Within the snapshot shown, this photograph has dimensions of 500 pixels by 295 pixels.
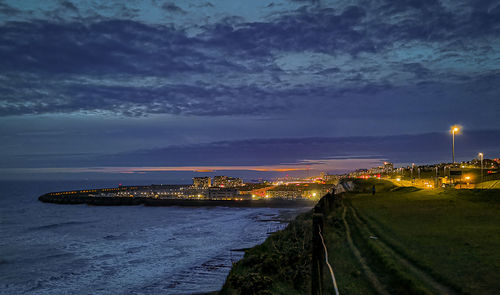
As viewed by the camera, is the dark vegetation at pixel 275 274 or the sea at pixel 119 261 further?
the sea at pixel 119 261

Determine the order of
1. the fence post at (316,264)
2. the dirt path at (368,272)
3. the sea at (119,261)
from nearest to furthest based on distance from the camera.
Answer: the fence post at (316,264), the dirt path at (368,272), the sea at (119,261)

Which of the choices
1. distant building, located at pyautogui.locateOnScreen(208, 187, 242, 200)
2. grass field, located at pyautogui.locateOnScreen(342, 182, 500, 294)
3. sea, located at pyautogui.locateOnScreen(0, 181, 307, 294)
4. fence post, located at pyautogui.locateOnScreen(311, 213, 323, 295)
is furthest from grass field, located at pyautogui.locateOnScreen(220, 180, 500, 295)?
distant building, located at pyautogui.locateOnScreen(208, 187, 242, 200)

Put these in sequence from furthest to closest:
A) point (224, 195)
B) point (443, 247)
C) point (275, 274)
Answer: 1. point (224, 195)
2. point (275, 274)
3. point (443, 247)

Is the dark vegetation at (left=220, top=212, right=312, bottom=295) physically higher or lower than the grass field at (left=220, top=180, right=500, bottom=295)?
lower

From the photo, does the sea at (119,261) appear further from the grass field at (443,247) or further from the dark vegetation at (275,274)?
the grass field at (443,247)

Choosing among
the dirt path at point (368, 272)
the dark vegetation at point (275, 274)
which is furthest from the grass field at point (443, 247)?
the dark vegetation at point (275, 274)

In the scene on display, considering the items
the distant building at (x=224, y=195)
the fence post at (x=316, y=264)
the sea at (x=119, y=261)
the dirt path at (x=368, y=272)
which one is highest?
the fence post at (x=316, y=264)

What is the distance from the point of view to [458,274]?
7.25 metres

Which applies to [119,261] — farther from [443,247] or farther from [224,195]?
[224,195]

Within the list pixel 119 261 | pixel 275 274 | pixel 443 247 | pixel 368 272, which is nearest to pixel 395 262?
pixel 368 272

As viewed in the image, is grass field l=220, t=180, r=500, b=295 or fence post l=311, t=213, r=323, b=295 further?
grass field l=220, t=180, r=500, b=295

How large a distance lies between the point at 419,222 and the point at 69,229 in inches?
1521

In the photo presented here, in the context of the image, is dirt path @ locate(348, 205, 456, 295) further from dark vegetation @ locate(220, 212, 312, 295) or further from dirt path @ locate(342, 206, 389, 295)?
dark vegetation @ locate(220, 212, 312, 295)

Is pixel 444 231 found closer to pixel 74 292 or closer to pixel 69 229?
pixel 74 292
